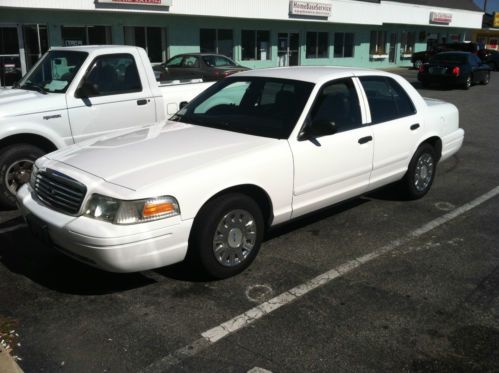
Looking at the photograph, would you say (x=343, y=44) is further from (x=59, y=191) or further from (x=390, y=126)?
(x=59, y=191)

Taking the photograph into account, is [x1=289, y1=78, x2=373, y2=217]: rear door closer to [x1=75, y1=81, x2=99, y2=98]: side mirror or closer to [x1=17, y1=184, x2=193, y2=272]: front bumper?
[x1=17, y1=184, x2=193, y2=272]: front bumper

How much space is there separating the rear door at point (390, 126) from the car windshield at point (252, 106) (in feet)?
3.01

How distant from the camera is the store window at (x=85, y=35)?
19.8 meters

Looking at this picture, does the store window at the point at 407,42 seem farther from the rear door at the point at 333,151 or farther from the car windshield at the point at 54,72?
the rear door at the point at 333,151

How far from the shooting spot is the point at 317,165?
4.72 metres

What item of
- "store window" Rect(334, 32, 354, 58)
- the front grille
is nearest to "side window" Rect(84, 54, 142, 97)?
the front grille

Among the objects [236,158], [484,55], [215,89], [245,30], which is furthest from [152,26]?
[484,55]

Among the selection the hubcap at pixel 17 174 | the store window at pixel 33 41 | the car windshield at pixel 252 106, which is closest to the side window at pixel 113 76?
the hubcap at pixel 17 174

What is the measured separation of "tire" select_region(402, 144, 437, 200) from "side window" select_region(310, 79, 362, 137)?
1.25 m

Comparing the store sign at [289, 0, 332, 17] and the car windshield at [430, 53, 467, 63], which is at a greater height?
the store sign at [289, 0, 332, 17]

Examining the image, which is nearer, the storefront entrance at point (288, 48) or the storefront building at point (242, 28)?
the storefront building at point (242, 28)

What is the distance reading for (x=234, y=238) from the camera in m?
4.22

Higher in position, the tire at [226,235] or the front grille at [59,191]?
the front grille at [59,191]

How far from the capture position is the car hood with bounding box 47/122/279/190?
3.90 metres
